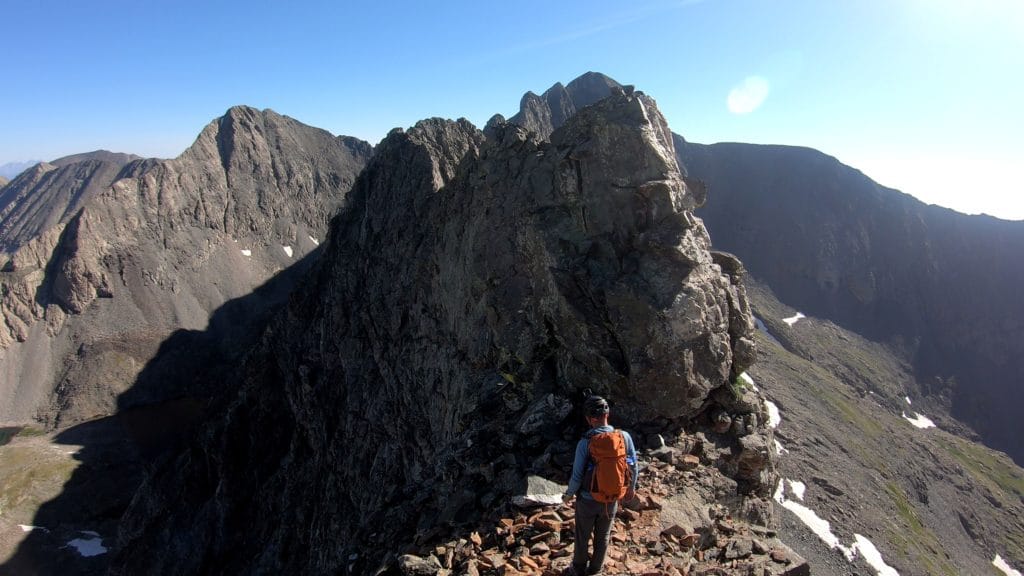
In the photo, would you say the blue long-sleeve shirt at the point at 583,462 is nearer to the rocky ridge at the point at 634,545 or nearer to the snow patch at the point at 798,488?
the rocky ridge at the point at 634,545

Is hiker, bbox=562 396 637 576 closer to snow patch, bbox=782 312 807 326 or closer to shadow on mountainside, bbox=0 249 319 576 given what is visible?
shadow on mountainside, bbox=0 249 319 576

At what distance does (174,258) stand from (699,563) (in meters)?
172

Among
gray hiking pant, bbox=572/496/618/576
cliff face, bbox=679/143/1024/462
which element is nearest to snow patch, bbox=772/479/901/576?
gray hiking pant, bbox=572/496/618/576

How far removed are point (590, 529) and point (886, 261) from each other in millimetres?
209954

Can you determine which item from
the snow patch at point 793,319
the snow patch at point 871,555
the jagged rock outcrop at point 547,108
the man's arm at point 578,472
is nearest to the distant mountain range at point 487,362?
the snow patch at point 871,555

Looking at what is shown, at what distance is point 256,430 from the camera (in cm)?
5534

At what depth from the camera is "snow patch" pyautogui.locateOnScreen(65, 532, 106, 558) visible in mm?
71562

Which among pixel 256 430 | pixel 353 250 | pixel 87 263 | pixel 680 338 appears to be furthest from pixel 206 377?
pixel 680 338

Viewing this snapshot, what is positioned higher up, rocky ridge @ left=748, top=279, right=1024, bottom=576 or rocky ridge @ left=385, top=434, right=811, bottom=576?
rocky ridge @ left=385, top=434, right=811, bottom=576

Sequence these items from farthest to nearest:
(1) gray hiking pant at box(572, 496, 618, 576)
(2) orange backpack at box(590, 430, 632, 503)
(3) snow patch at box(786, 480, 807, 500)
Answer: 1. (3) snow patch at box(786, 480, 807, 500)
2. (1) gray hiking pant at box(572, 496, 618, 576)
3. (2) orange backpack at box(590, 430, 632, 503)

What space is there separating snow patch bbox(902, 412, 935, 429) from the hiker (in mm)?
151740

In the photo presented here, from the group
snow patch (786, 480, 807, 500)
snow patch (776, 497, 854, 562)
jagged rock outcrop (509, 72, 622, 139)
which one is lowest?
snow patch (776, 497, 854, 562)

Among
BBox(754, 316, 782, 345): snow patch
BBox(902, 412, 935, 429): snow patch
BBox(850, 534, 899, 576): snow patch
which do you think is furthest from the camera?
BBox(754, 316, 782, 345): snow patch

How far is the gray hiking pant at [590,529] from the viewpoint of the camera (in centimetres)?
958
